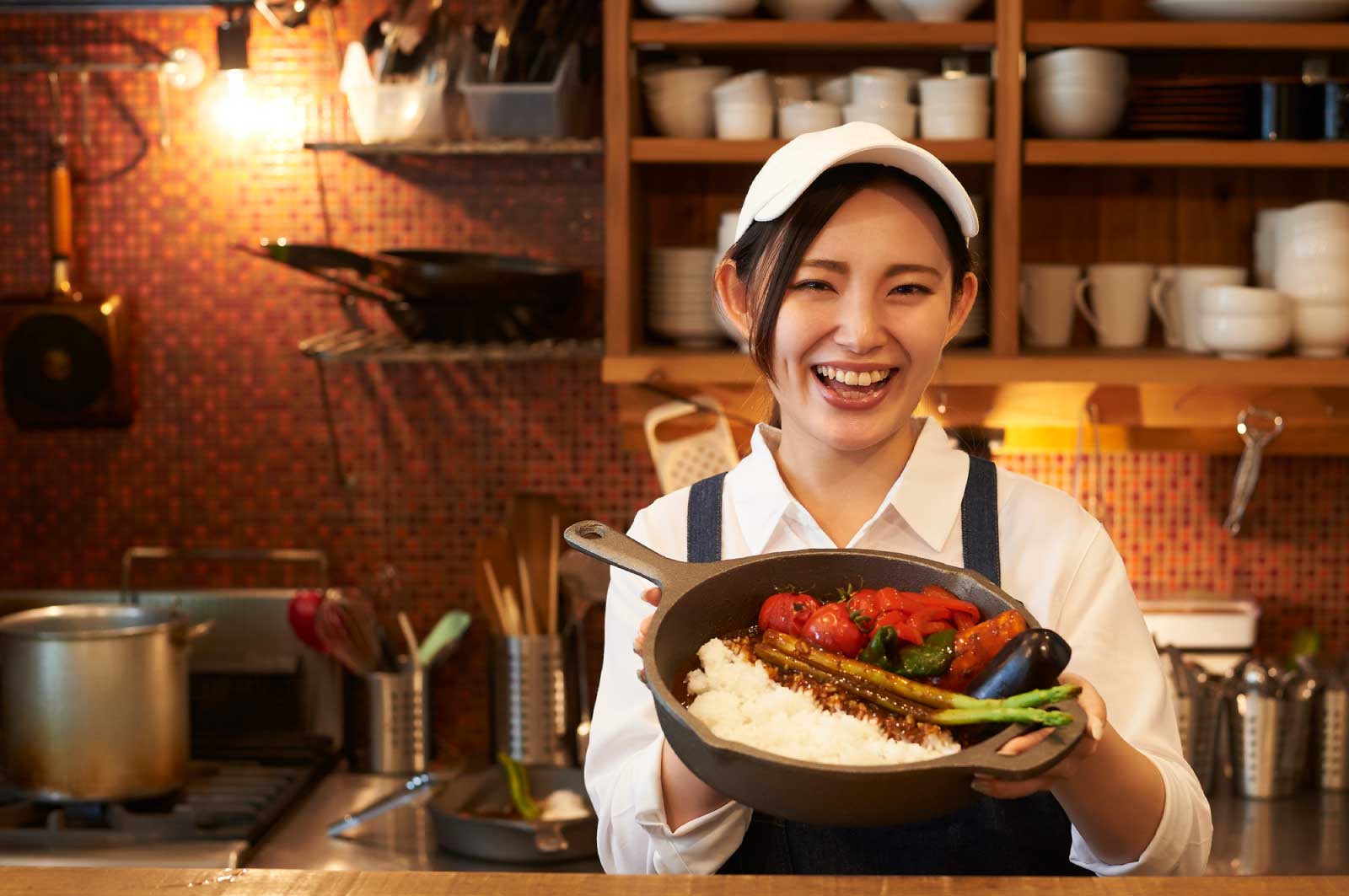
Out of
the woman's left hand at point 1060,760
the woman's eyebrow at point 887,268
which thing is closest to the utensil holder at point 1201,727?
the woman's eyebrow at point 887,268

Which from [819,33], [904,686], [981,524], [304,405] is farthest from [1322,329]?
[304,405]

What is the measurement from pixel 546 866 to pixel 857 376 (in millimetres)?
1152

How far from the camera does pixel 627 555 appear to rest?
→ 980 millimetres

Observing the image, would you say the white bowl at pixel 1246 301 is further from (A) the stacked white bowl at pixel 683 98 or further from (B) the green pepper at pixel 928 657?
(B) the green pepper at pixel 928 657

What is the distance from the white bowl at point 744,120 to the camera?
6.82ft

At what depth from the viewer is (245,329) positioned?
254cm

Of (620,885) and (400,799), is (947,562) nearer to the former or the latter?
(620,885)

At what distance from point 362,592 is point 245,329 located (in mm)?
515

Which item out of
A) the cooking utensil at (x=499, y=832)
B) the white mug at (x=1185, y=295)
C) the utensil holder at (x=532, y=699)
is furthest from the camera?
the utensil holder at (x=532, y=699)

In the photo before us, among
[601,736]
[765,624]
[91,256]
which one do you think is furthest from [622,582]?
[91,256]

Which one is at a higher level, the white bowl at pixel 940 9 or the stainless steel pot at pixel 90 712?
the white bowl at pixel 940 9

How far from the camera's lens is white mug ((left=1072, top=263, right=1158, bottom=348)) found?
2189mm

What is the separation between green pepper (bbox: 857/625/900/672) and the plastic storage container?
1482mm

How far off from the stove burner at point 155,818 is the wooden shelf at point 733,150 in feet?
3.72
